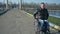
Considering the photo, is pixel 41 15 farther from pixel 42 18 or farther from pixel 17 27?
pixel 17 27

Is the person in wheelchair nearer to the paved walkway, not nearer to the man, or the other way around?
the man

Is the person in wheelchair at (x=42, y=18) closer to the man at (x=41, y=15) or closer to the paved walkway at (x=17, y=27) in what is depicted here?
the man at (x=41, y=15)

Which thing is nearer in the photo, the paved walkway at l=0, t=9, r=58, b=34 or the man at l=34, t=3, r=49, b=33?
the man at l=34, t=3, r=49, b=33

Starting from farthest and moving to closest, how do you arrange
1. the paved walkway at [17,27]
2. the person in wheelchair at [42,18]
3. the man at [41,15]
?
the paved walkway at [17,27] → the man at [41,15] → the person in wheelchair at [42,18]

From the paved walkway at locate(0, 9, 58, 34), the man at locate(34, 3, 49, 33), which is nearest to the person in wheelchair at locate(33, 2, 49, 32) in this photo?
the man at locate(34, 3, 49, 33)

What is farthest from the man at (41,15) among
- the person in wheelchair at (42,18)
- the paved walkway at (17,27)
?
the paved walkway at (17,27)

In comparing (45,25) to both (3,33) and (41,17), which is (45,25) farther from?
(3,33)

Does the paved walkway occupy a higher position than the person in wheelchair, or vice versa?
the person in wheelchair

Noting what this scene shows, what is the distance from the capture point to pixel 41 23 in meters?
9.96

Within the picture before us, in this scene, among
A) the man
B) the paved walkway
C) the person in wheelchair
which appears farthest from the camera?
the paved walkway

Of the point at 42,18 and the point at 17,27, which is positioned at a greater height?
the point at 42,18

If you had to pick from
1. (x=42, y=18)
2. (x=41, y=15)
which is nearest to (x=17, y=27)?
(x=41, y=15)

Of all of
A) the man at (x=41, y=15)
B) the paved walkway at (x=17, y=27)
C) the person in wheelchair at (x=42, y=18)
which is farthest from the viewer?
the paved walkway at (x=17, y=27)

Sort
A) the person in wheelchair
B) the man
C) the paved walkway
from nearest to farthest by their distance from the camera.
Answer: the person in wheelchair → the man → the paved walkway
